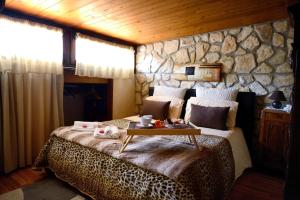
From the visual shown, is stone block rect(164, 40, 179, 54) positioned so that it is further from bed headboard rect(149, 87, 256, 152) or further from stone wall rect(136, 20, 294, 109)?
bed headboard rect(149, 87, 256, 152)

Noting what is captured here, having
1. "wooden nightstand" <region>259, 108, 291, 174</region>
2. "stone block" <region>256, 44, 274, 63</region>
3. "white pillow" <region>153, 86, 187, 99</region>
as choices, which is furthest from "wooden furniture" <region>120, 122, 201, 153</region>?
"stone block" <region>256, 44, 274, 63</region>

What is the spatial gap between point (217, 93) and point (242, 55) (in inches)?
26.1

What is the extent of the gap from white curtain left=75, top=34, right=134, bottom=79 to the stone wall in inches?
25.1

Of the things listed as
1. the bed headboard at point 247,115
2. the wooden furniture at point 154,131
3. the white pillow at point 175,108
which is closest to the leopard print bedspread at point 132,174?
the wooden furniture at point 154,131

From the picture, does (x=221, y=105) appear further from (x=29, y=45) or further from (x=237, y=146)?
(x=29, y=45)

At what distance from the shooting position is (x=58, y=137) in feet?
7.31

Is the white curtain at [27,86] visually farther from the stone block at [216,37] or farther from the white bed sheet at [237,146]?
the stone block at [216,37]

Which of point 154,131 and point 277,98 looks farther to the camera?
point 277,98

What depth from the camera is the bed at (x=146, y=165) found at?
4.80 ft

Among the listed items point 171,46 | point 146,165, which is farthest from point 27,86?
point 171,46

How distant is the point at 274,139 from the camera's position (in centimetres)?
242

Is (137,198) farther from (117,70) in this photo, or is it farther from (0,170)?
(117,70)

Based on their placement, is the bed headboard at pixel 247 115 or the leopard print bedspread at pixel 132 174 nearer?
the leopard print bedspread at pixel 132 174

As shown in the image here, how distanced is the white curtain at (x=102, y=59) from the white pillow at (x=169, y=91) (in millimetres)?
762
